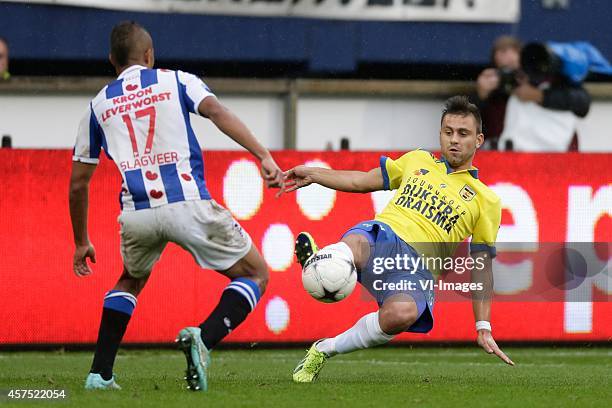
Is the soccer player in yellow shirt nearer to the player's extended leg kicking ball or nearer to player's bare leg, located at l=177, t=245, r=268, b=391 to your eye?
the player's extended leg kicking ball

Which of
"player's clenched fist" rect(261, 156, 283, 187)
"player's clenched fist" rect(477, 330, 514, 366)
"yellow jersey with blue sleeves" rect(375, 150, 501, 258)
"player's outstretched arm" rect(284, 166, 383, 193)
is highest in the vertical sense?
"player's clenched fist" rect(261, 156, 283, 187)

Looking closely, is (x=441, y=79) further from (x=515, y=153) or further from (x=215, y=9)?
(x=515, y=153)

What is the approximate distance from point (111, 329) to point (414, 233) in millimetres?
1879

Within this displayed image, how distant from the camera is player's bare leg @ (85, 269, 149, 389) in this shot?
7.88 meters

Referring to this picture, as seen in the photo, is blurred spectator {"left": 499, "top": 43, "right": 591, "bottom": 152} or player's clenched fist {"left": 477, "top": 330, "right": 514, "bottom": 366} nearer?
Result: player's clenched fist {"left": 477, "top": 330, "right": 514, "bottom": 366}

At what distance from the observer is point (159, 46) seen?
16109 millimetres

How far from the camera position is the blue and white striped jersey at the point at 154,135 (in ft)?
25.2

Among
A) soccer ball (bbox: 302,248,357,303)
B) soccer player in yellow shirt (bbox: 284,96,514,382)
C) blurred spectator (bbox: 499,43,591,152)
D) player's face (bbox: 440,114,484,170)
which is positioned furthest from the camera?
blurred spectator (bbox: 499,43,591,152)

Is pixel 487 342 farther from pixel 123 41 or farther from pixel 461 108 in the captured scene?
pixel 123 41

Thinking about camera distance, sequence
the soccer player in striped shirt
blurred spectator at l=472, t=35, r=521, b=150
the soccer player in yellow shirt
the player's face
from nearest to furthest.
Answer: the soccer player in striped shirt → the soccer player in yellow shirt → the player's face → blurred spectator at l=472, t=35, r=521, b=150

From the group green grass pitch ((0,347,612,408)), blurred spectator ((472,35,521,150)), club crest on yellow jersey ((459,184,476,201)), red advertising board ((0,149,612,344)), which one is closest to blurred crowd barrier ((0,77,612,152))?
blurred spectator ((472,35,521,150))

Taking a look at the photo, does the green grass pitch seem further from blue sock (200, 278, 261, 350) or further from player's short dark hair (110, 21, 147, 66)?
player's short dark hair (110, 21, 147, 66)

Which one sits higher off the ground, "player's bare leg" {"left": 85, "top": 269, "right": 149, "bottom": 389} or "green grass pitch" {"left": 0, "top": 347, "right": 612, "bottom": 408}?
"player's bare leg" {"left": 85, "top": 269, "right": 149, "bottom": 389}

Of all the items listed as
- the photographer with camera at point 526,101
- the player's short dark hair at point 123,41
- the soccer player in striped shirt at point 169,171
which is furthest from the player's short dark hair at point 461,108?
the photographer with camera at point 526,101
